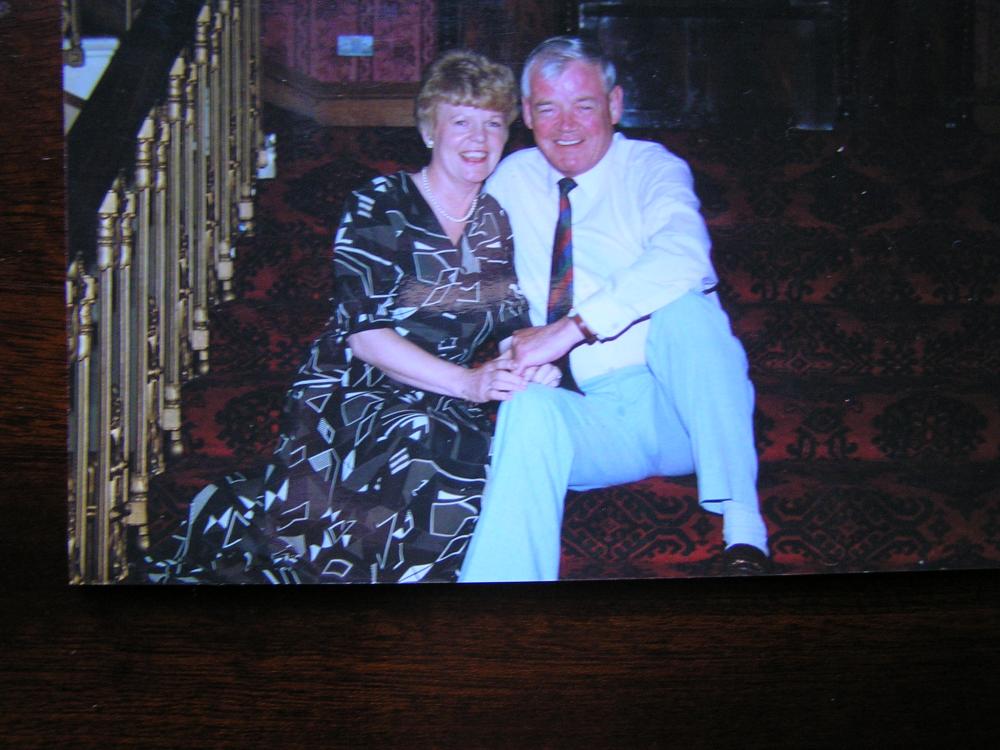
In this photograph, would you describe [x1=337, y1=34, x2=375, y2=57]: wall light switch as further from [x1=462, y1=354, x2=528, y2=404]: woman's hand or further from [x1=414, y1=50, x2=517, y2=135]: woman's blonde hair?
[x1=462, y1=354, x2=528, y2=404]: woman's hand

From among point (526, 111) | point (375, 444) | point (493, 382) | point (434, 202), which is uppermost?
point (526, 111)

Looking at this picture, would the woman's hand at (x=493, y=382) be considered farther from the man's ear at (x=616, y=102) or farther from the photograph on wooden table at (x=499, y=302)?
the man's ear at (x=616, y=102)

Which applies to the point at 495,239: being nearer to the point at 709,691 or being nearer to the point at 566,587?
the point at 566,587

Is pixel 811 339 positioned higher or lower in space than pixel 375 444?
higher

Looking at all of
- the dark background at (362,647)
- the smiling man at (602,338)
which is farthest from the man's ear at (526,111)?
the dark background at (362,647)

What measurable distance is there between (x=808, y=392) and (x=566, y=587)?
653mm

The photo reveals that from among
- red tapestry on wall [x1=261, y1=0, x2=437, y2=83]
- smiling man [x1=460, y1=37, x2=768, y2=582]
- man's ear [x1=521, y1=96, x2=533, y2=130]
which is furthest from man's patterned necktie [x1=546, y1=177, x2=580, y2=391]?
red tapestry on wall [x1=261, y1=0, x2=437, y2=83]

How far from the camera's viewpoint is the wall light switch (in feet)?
6.04

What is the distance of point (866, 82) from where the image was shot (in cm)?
193

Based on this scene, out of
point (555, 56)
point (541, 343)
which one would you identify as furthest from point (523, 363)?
point (555, 56)

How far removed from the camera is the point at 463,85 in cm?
186

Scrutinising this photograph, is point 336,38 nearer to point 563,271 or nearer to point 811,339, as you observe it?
→ point 563,271

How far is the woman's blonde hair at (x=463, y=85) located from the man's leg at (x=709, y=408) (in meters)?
0.57

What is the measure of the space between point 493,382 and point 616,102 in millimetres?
635
